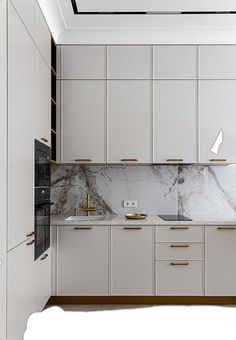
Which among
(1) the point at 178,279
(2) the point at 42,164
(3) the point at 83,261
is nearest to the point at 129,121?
(2) the point at 42,164

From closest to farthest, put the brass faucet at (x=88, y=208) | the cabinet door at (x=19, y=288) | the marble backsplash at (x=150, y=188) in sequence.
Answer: the cabinet door at (x=19, y=288) < the brass faucet at (x=88, y=208) < the marble backsplash at (x=150, y=188)

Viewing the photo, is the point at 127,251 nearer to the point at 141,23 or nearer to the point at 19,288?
the point at 19,288

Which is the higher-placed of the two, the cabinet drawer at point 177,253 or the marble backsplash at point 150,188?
the marble backsplash at point 150,188

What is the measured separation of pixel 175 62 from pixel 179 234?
1.73 m

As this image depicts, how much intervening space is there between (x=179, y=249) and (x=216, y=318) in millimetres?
2971

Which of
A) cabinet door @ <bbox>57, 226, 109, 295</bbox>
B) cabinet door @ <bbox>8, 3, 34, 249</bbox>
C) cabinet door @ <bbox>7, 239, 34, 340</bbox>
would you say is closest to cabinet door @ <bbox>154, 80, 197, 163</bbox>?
cabinet door @ <bbox>57, 226, 109, 295</bbox>

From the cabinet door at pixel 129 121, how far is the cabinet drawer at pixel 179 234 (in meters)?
0.73

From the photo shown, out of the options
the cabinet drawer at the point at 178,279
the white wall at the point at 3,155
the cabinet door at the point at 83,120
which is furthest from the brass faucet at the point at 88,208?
the white wall at the point at 3,155

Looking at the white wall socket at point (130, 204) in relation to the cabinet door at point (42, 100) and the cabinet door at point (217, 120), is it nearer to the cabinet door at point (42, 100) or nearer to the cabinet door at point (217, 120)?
the cabinet door at point (217, 120)

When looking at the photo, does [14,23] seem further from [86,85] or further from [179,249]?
[179,249]

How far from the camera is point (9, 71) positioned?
2.36 meters

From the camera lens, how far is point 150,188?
463cm

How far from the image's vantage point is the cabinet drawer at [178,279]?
399 cm

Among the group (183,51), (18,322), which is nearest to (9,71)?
(18,322)
